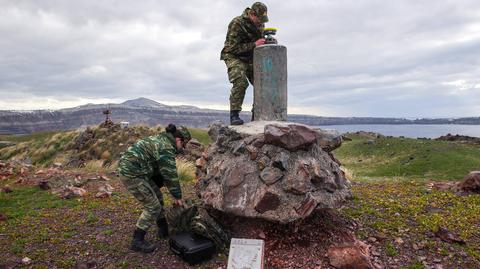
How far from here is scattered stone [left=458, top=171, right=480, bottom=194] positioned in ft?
33.7

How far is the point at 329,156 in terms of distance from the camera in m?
7.68

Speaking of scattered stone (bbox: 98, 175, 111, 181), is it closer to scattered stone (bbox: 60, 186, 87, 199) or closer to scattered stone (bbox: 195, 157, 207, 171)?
scattered stone (bbox: 60, 186, 87, 199)

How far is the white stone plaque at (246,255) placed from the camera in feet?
18.8

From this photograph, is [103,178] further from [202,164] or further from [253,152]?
[253,152]

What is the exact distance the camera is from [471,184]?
1034 centimetres

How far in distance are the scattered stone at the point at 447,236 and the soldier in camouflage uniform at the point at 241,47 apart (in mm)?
4417

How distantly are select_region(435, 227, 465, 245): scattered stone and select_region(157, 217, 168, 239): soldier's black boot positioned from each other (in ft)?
16.8

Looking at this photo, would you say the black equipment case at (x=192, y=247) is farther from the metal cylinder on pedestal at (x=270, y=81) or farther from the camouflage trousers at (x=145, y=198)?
the metal cylinder on pedestal at (x=270, y=81)

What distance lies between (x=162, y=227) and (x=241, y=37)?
4483 millimetres

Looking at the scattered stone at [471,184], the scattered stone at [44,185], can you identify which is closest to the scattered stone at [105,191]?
the scattered stone at [44,185]

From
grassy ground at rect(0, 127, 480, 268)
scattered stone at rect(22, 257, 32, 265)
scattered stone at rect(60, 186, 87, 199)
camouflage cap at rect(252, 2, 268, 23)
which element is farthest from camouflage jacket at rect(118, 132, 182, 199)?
scattered stone at rect(60, 186, 87, 199)

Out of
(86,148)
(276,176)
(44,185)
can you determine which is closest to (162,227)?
(276,176)

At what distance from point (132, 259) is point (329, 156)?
13.6ft

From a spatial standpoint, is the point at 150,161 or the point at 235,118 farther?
the point at 235,118
